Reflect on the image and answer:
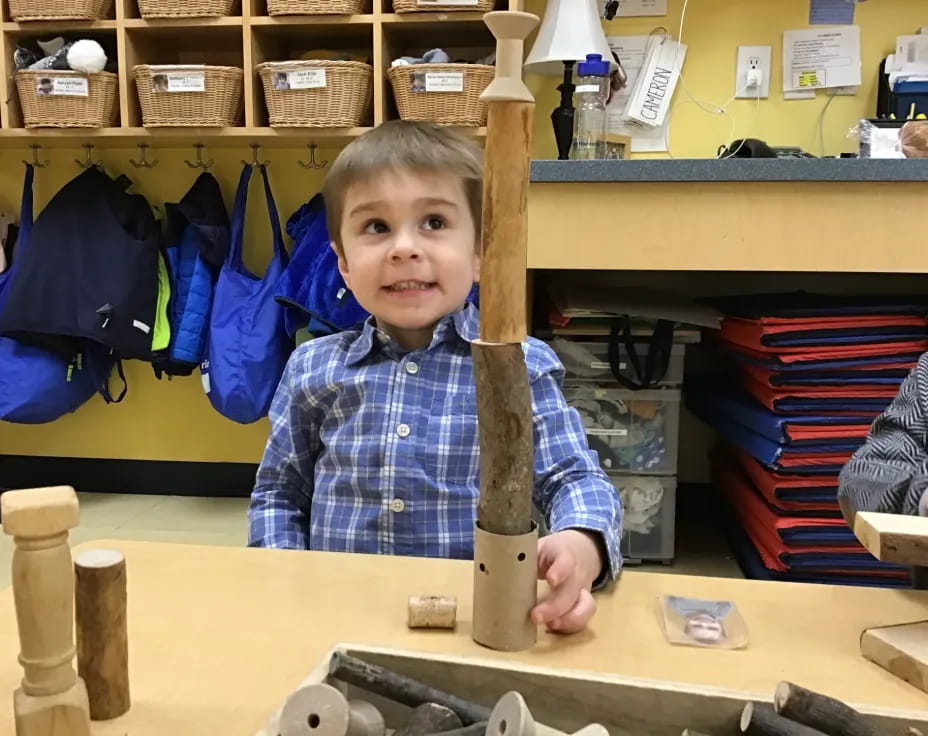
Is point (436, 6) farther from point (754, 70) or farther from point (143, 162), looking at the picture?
point (143, 162)

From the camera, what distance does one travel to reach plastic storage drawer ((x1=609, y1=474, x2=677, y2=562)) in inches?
71.4

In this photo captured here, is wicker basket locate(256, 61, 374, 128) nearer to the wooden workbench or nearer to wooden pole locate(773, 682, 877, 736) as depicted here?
the wooden workbench

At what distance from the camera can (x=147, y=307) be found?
214 cm

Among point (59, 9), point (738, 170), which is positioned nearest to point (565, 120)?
point (738, 170)

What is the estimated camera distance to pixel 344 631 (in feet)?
1.78

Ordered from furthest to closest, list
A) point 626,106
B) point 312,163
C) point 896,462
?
1. point 312,163
2. point 626,106
3. point 896,462

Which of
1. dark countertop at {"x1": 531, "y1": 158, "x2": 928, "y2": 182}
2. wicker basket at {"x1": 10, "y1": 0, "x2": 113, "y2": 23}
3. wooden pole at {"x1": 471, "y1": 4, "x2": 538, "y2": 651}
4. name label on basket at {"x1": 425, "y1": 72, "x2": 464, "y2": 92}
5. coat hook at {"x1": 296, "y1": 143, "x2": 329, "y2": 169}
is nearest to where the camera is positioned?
wooden pole at {"x1": 471, "y1": 4, "x2": 538, "y2": 651}

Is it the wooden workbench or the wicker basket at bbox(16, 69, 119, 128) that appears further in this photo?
the wicker basket at bbox(16, 69, 119, 128)

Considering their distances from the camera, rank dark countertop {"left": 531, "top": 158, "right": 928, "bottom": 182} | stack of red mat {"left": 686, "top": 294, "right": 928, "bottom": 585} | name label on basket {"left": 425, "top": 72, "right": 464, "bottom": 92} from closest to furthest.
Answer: dark countertop {"left": 531, "top": 158, "right": 928, "bottom": 182}, stack of red mat {"left": 686, "top": 294, "right": 928, "bottom": 585}, name label on basket {"left": 425, "top": 72, "right": 464, "bottom": 92}

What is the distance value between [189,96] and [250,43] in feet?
0.63

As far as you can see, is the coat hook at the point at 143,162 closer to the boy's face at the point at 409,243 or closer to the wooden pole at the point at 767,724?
the boy's face at the point at 409,243

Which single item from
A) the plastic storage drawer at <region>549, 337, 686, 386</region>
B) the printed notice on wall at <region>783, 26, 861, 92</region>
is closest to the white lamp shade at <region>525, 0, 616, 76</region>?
the printed notice on wall at <region>783, 26, 861, 92</region>

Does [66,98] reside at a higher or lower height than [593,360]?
higher

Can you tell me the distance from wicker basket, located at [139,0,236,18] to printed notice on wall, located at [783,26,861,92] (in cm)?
137
